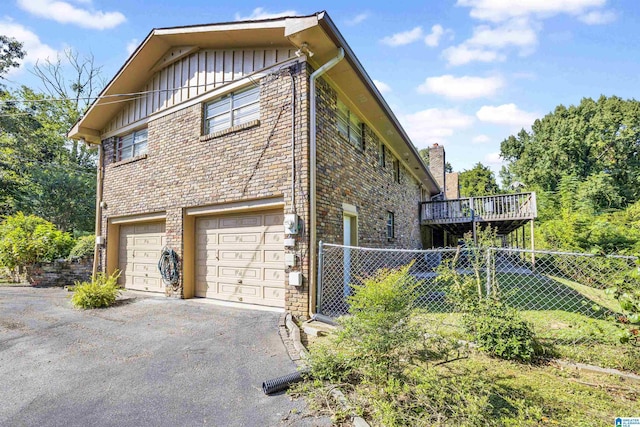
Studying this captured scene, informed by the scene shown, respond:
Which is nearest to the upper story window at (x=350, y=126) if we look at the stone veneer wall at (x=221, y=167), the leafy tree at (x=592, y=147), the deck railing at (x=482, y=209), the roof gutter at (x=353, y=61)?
the roof gutter at (x=353, y=61)

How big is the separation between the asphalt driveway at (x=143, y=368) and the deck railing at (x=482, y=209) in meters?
12.1

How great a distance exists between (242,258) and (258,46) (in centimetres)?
455

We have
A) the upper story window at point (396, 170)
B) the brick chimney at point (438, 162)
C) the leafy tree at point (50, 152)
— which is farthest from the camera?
the brick chimney at point (438, 162)

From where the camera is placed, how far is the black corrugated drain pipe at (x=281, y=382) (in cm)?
305

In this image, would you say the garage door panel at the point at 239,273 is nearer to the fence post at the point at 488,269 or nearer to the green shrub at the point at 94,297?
the green shrub at the point at 94,297

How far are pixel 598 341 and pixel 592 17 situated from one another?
27.0 feet

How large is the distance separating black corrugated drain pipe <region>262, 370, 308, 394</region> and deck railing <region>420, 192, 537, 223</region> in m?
13.2

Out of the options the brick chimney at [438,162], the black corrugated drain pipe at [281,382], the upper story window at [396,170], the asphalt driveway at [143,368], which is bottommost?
the asphalt driveway at [143,368]

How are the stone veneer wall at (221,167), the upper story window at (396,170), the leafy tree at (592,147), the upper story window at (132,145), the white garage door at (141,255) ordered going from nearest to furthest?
1. the stone veneer wall at (221,167)
2. the white garage door at (141,255)
3. the upper story window at (132,145)
4. the upper story window at (396,170)
5. the leafy tree at (592,147)

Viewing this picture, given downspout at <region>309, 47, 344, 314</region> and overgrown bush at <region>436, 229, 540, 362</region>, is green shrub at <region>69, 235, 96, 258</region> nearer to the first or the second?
downspout at <region>309, 47, 344, 314</region>

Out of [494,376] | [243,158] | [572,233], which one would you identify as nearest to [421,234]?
[572,233]

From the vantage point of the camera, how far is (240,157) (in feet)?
20.9

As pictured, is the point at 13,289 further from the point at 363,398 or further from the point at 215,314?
the point at 363,398

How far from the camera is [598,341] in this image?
12.9ft
